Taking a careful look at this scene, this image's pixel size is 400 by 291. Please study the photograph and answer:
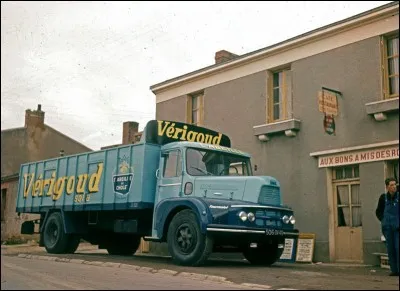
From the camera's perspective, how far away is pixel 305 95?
15.6 metres

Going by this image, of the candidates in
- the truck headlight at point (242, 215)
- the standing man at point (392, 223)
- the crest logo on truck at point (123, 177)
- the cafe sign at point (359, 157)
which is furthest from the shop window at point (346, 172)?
the crest logo on truck at point (123, 177)

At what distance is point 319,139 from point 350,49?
256 centimetres

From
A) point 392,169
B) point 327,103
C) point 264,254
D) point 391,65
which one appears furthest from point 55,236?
point 391,65

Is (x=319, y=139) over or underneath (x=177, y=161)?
over

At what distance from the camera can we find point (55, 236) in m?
15.5

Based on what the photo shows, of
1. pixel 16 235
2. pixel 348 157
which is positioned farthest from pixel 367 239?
pixel 16 235

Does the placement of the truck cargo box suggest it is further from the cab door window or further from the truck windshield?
the truck windshield

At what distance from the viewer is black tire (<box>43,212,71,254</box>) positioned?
15.1 m

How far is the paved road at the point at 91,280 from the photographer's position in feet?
25.0

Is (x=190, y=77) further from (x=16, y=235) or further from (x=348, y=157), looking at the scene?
(x=16, y=235)

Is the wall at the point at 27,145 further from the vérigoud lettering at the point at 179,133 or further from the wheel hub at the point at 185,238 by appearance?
the wheel hub at the point at 185,238

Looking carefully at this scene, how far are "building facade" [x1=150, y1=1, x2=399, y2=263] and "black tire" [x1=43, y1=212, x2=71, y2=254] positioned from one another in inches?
235

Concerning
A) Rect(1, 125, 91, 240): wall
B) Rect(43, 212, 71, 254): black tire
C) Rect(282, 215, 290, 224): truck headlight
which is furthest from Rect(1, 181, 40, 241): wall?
Rect(282, 215, 290, 224): truck headlight

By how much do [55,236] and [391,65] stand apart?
33.7 ft
